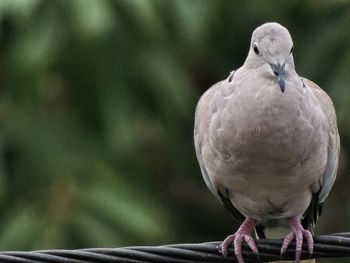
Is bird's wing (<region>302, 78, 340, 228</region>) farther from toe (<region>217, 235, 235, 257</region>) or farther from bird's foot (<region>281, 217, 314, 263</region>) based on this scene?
toe (<region>217, 235, 235, 257</region>)

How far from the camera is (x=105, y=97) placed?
27.7 ft

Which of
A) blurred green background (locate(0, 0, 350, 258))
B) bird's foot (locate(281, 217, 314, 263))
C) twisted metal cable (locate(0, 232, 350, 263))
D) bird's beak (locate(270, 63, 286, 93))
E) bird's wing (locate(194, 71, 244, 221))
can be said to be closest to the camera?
twisted metal cable (locate(0, 232, 350, 263))

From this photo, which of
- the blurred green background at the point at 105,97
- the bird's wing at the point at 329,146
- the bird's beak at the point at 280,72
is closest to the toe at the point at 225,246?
the bird's wing at the point at 329,146

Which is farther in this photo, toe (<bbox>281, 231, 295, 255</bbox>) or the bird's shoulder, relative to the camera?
the bird's shoulder

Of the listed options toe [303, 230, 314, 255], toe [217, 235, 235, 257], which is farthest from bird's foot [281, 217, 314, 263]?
toe [217, 235, 235, 257]

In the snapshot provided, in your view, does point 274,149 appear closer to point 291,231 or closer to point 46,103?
point 291,231

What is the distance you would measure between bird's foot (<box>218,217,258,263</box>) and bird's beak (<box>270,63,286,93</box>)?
649mm

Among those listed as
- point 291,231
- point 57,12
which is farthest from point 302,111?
point 57,12

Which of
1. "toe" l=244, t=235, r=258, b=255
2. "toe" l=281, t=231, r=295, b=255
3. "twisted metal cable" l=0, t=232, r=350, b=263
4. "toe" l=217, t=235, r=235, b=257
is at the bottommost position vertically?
"toe" l=281, t=231, r=295, b=255

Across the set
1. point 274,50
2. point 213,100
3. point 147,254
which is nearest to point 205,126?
point 213,100

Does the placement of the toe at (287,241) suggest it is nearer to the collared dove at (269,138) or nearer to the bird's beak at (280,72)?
the collared dove at (269,138)

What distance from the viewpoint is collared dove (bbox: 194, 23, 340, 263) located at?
5.84m

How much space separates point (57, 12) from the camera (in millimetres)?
8023

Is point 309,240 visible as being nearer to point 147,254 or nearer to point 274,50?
point 274,50
